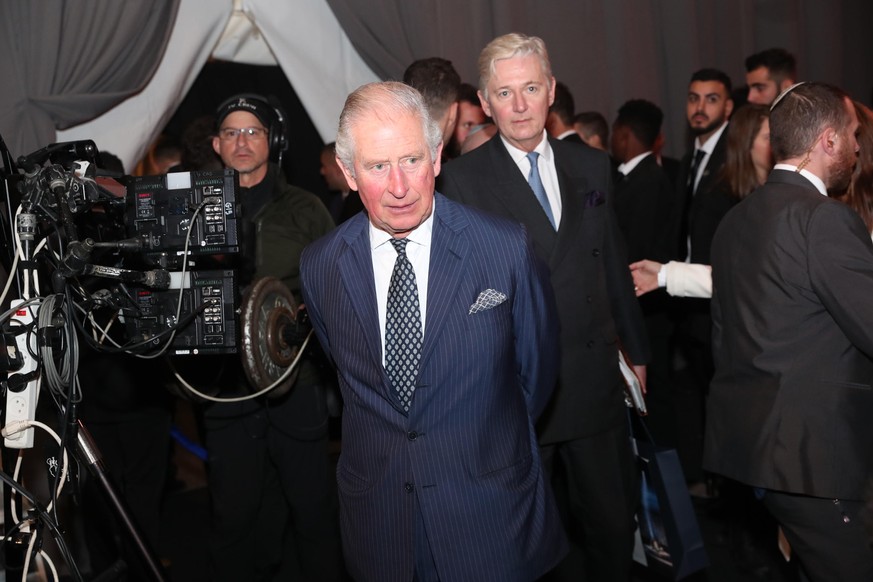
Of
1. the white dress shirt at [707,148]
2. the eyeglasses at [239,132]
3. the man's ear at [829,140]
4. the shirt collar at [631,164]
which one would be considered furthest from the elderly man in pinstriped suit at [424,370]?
the shirt collar at [631,164]

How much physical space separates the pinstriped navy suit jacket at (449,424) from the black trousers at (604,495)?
835mm

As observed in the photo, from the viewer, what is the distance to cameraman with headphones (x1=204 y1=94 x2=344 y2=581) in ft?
11.5

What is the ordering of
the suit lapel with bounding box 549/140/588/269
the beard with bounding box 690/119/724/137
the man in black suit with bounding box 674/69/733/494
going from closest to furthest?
the suit lapel with bounding box 549/140/588/269 → the man in black suit with bounding box 674/69/733/494 → the beard with bounding box 690/119/724/137

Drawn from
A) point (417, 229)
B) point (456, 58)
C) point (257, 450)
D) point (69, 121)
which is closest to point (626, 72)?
point (456, 58)

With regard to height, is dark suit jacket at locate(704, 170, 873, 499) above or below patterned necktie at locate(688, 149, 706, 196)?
below

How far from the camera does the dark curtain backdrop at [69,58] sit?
4285mm

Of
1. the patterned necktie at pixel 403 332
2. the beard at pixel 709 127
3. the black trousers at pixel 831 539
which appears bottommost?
the black trousers at pixel 831 539

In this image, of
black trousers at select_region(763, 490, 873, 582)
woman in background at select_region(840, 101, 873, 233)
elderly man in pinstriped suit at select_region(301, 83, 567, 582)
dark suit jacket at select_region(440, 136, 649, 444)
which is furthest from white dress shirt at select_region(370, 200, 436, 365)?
woman in background at select_region(840, 101, 873, 233)

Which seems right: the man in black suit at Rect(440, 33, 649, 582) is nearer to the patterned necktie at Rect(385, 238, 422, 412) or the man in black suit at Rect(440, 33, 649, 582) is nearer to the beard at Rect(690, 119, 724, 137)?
the patterned necktie at Rect(385, 238, 422, 412)

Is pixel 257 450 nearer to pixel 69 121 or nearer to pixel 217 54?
pixel 69 121

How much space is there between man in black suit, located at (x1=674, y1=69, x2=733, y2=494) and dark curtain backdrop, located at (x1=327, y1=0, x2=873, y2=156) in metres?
1.42

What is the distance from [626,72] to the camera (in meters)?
7.12

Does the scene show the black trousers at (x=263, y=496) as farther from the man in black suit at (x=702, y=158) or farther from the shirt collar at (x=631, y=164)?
the shirt collar at (x=631, y=164)

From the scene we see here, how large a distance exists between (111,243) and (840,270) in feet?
6.53
